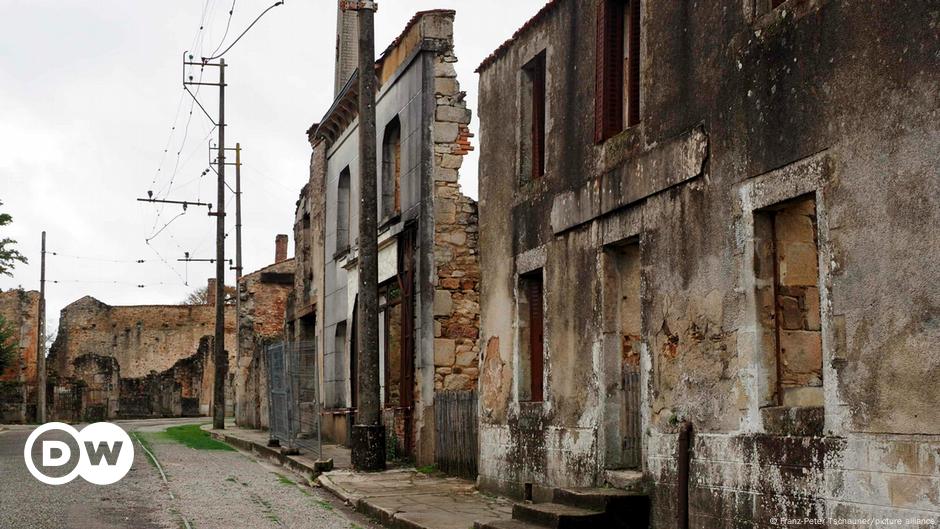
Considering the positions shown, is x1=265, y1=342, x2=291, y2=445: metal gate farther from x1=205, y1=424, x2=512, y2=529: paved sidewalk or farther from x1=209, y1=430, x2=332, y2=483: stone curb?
x1=205, y1=424, x2=512, y2=529: paved sidewalk

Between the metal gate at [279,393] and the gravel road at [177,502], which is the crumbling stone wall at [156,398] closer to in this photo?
the metal gate at [279,393]

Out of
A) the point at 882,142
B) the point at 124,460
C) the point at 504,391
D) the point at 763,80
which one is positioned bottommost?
the point at 124,460

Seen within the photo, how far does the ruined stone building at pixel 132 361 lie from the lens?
164 feet

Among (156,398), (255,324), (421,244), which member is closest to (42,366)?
(156,398)

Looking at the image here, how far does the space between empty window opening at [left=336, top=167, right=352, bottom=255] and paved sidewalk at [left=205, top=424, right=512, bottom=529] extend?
683 cm

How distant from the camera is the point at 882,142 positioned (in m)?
7.38

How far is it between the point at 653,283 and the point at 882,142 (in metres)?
3.37

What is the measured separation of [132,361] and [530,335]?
61.6 m

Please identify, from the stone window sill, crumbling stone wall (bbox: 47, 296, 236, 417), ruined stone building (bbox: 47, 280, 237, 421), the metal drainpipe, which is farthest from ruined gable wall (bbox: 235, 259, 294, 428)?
the stone window sill

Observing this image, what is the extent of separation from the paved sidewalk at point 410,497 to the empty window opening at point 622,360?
4.69ft

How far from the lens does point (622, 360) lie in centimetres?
1152

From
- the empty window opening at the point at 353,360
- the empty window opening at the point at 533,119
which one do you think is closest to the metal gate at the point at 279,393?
the empty window opening at the point at 353,360

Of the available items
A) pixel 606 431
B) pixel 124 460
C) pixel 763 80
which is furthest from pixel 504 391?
pixel 124 460

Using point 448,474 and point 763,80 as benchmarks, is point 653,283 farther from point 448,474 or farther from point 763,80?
point 448,474
